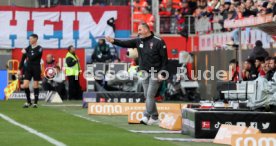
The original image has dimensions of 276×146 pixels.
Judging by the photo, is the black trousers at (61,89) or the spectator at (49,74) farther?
the black trousers at (61,89)

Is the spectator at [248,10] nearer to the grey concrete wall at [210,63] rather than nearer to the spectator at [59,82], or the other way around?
the grey concrete wall at [210,63]

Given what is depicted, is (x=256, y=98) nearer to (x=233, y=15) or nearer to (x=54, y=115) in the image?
(x=54, y=115)

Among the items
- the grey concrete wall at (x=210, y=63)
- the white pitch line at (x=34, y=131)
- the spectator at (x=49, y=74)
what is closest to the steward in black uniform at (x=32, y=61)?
the white pitch line at (x=34, y=131)

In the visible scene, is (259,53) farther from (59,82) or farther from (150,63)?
(59,82)

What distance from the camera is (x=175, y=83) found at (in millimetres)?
38531

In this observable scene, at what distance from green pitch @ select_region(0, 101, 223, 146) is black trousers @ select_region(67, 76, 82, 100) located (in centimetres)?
1326

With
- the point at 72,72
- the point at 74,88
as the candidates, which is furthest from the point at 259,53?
the point at 74,88

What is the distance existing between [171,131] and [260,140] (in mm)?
5442

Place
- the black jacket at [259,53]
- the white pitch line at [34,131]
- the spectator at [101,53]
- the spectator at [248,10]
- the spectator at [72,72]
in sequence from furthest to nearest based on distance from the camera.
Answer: the spectator at [101,53] < the spectator at [72,72] < the spectator at [248,10] < the black jacket at [259,53] < the white pitch line at [34,131]

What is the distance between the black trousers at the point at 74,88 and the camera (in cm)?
3853

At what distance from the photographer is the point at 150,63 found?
21562 mm

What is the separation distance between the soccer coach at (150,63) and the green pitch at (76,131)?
43 cm

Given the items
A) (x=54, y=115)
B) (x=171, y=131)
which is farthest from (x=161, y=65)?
(x=54, y=115)

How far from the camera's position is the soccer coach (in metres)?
21.5
